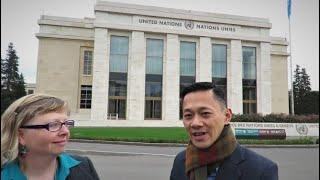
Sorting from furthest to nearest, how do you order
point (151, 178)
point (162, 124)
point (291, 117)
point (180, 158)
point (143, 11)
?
1. point (143, 11)
2. point (162, 124)
3. point (291, 117)
4. point (151, 178)
5. point (180, 158)

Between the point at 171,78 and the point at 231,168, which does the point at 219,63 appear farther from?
the point at 231,168

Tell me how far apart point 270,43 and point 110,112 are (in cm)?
2766

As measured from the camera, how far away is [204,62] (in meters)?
52.3

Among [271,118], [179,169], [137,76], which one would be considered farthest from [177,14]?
[179,169]

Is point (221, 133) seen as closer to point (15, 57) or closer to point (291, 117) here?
point (291, 117)

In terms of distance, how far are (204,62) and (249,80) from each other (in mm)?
8001

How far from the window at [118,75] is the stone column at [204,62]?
34.9 feet

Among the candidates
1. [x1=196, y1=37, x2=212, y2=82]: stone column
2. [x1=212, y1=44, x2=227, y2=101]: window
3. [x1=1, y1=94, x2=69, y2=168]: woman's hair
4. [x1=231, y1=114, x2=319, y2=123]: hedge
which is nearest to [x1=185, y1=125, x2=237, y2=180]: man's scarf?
[x1=1, y1=94, x2=69, y2=168]: woman's hair

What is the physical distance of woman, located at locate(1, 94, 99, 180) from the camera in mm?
2479

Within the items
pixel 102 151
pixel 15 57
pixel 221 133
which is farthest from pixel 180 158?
pixel 15 57

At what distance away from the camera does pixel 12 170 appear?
2482 mm

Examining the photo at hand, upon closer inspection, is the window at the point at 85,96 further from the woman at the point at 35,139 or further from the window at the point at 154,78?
the woman at the point at 35,139

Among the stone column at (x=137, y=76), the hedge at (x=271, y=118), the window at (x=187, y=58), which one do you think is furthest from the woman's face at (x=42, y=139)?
the window at (x=187, y=58)

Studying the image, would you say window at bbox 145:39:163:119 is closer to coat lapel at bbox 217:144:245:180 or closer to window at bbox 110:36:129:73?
window at bbox 110:36:129:73
